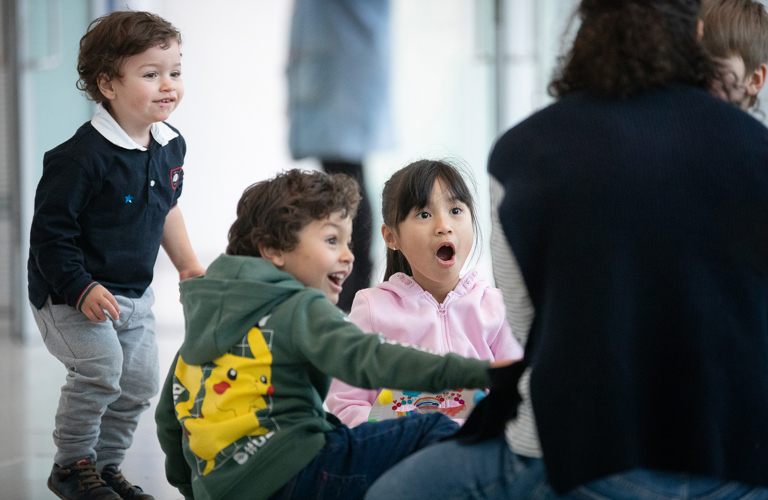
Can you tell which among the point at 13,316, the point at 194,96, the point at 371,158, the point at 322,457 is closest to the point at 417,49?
the point at 371,158

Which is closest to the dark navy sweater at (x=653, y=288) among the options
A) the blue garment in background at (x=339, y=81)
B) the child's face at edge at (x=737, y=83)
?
the child's face at edge at (x=737, y=83)

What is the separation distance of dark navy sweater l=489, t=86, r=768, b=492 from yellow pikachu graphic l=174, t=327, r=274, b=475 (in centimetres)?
48

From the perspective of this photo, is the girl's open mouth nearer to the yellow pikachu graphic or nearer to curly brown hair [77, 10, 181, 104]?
the yellow pikachu graphic

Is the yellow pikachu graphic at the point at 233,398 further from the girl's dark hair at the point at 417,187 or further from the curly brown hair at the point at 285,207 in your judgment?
the girl's dark hair at the point at 417,187

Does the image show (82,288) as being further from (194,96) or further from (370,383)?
(194,96)

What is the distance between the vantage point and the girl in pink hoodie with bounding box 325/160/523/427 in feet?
5.88

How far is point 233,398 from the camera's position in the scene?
127 centimetres

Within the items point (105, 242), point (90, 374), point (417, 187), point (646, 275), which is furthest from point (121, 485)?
point (646, 275)

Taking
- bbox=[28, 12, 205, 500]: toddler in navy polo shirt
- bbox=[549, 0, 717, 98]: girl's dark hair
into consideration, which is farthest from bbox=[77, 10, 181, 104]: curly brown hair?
bbox=[549, 0, 717, 98]: girl's dark hair

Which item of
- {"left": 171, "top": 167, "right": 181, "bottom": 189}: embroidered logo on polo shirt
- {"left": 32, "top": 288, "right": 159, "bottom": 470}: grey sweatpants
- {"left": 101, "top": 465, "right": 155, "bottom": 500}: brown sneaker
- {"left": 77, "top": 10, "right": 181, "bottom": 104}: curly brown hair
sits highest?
{"left": 77, "top": 10, "right": 181, "bottom": 104}: curly brown hair

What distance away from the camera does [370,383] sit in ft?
3.89

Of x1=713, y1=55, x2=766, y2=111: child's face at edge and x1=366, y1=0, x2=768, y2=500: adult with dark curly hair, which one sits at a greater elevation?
x1=713, y1=55, x2=766, y2=111: child's face at edge

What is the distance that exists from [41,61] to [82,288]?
2.86m

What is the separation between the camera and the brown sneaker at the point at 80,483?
1.74 metres
